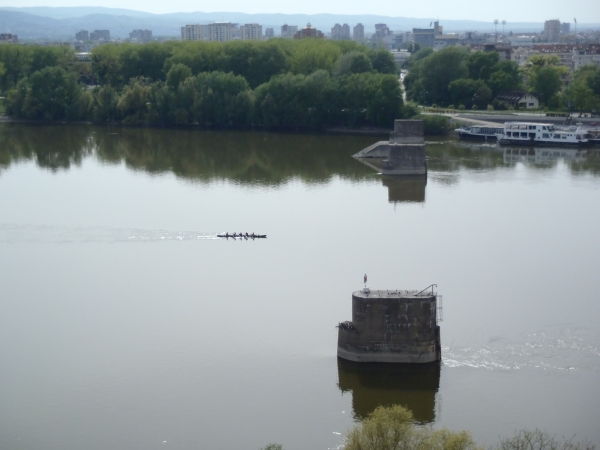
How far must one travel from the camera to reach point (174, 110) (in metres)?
35.4

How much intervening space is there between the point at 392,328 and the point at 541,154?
19184mm

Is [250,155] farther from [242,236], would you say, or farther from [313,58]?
[313,58]

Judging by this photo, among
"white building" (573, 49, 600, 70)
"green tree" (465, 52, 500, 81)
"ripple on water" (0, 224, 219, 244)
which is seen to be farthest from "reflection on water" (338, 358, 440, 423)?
"white building" (573, 49, 600, 70)

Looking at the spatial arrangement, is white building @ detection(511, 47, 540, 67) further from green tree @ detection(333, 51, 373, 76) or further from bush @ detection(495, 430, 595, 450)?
bush @ detection(495, 430, 595, 450)

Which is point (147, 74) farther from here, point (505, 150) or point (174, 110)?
point (505, 150)

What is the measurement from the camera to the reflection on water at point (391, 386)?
11008 mm

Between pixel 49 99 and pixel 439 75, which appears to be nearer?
pixel 49 99

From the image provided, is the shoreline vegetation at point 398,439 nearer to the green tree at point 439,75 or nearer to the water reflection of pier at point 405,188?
the water reflection of pier at point 405,188

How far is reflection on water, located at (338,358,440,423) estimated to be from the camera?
11008 millimetres

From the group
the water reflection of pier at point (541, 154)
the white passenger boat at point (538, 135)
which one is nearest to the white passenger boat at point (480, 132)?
the white passenger boat at point (538, 135)

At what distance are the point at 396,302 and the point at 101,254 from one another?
7.11 metres

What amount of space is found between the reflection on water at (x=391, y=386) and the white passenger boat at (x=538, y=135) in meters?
20.5

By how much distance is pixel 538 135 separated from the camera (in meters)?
31.2

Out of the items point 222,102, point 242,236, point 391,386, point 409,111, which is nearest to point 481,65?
point 409,111
